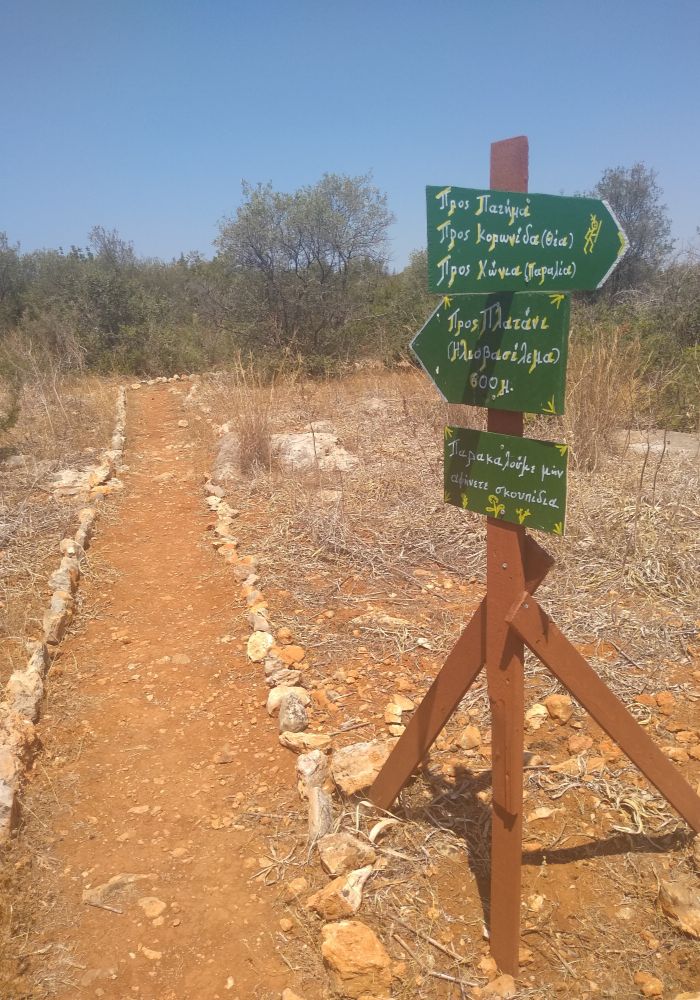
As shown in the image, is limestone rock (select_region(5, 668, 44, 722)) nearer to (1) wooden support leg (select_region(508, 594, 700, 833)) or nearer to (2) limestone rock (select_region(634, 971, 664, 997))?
(1) wooden support leg (select_region(508, 594, 700, 833))

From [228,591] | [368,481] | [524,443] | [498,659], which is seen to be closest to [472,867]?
[498,659]

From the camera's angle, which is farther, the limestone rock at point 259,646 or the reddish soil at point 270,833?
the limestone rock at point 259,646

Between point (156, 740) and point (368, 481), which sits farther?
point (368, 481)

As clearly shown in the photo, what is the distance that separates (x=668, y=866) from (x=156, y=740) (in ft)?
6.83

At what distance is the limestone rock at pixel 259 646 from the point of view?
329cm

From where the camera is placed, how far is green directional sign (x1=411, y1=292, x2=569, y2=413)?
1426mm

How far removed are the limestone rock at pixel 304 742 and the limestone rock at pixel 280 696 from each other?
20 cm

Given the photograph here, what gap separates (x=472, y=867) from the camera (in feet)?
6.78

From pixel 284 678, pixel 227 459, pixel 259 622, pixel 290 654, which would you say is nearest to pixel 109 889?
pixel 284 678

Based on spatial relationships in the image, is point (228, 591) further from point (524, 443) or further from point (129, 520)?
point (524, 443)

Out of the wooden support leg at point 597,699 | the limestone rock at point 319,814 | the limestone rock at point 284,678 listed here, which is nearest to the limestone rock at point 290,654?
the limestone rock at point 284,678

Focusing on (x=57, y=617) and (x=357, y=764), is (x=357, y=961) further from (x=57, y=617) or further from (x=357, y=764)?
(x=57, y=617)

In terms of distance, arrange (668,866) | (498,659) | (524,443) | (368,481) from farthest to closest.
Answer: (368,481) → (668,866) → (498,659) → (524,443)

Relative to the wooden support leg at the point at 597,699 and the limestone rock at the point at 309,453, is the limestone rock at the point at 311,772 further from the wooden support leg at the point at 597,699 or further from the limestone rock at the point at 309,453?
the limestone rock at the point at 309,453
